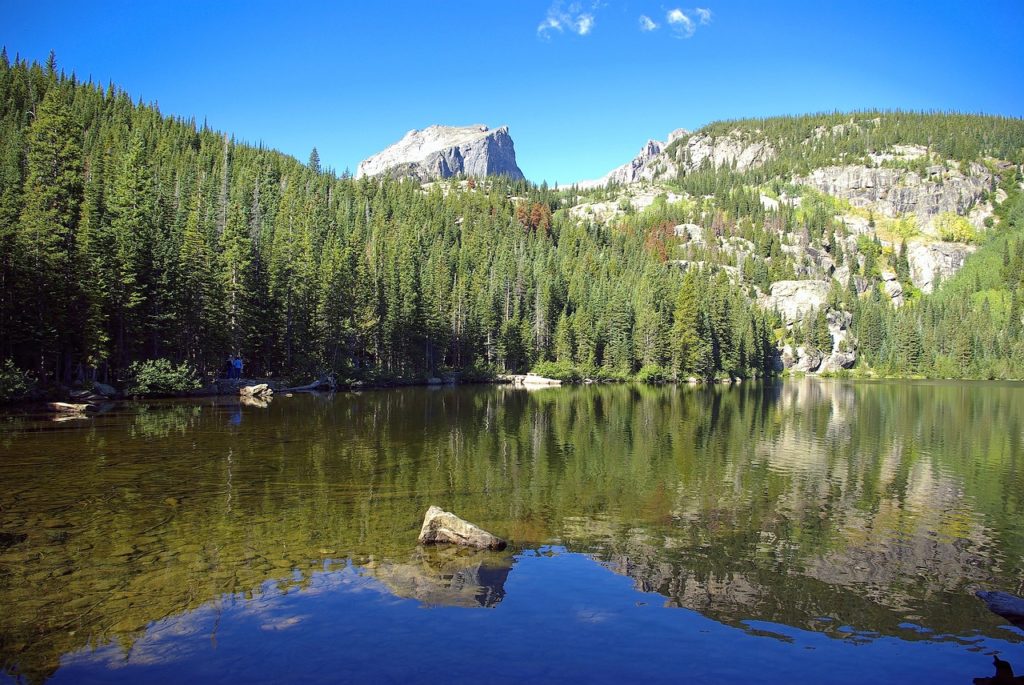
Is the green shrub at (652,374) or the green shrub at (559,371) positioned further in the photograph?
the green shrub at (652,374)

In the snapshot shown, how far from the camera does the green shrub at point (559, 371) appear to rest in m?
106

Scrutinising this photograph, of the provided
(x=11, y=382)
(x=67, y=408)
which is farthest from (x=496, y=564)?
(x=11, y=382)

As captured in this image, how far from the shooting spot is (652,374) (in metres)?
110

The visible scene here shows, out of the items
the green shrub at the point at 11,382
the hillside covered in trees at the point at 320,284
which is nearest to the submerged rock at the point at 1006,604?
the green shrub at the point at 11,382

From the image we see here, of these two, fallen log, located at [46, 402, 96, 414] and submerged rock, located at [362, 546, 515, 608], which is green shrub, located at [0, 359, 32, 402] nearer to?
fallen log, located at [46, 402, 96, 414]

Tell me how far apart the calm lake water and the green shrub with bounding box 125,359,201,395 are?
2248 cm

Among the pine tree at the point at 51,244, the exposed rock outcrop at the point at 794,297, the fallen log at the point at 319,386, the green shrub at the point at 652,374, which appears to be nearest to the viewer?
the pine tree at the point at 51,244

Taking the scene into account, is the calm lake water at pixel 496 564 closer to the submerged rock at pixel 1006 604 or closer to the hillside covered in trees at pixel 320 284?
the submerged rock at pixel 1006 604

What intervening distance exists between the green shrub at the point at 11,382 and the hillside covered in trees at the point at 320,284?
326 millimetres

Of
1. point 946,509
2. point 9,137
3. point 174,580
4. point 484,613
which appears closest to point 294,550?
point 174,580

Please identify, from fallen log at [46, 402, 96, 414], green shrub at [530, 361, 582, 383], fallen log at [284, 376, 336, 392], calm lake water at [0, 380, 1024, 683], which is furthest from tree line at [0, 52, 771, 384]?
calm lake water at [0, 380, 1024, 683]

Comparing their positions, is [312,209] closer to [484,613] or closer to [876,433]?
[876,433]

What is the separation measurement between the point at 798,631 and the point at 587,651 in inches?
167

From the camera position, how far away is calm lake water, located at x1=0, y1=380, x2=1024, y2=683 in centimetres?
1041
